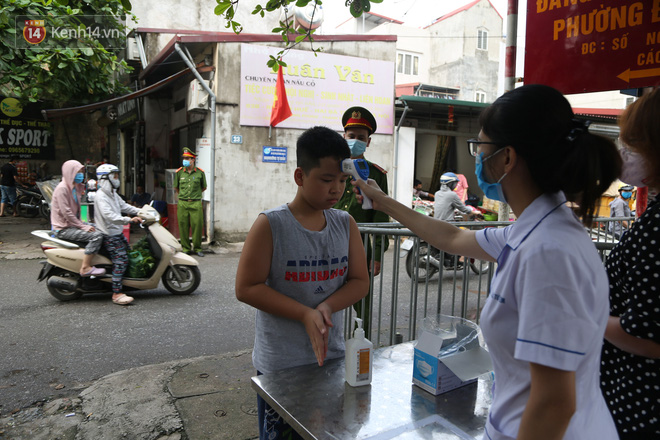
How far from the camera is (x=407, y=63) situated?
28.3 metres

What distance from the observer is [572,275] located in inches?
36.0

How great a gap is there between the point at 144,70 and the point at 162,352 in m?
10.2

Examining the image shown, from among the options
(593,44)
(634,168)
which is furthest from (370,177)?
(634,168)

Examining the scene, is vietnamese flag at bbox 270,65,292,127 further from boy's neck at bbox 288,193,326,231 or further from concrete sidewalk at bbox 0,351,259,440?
boy's neck at bbox 288,193,326,231

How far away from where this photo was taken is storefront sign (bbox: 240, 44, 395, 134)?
10.6m

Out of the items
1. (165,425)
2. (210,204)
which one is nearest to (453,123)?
(210,204)

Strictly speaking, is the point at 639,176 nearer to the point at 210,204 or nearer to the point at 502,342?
the point at 502,342

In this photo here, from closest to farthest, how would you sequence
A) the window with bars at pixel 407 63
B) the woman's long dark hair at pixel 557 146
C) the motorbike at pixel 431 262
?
the woman's long dark hair at pixel 557 146, the motorbike at pixel 431 262, the window with bars at pixel 407 63

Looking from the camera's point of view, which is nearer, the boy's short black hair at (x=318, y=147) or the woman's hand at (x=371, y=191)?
the boy's short black hair at (x=318, y=147)

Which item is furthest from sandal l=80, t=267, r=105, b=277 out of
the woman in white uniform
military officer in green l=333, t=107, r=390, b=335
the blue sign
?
the woman in white uniform

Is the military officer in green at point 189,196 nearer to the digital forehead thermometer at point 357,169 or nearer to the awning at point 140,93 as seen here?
the awning at point 140,93

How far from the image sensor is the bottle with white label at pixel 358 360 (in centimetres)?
166

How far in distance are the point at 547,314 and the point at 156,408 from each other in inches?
123

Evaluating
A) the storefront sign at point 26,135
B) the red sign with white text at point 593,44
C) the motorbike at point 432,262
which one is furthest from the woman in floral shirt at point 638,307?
the storefront sign at point 26,135
